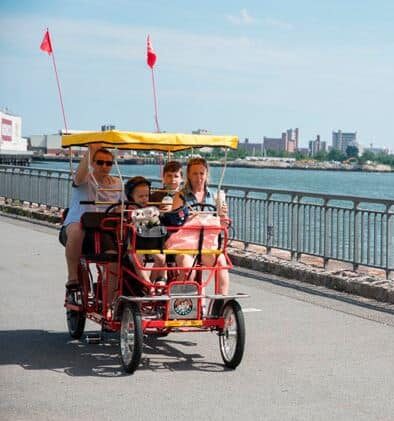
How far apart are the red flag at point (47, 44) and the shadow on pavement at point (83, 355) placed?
4062 mm

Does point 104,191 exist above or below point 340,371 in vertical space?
above

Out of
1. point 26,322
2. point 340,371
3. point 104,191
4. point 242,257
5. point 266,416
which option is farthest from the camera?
point 242,257

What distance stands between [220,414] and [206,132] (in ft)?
12.0

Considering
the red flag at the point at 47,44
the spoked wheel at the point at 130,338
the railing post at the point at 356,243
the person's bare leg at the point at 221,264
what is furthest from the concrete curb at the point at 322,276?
the spoked wheel at the point at 130,338

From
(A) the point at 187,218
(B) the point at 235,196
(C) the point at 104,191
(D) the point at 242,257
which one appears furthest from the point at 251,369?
(B) the point at 235,196

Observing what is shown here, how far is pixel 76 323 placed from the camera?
9.98 m

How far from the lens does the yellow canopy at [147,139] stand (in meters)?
8.96

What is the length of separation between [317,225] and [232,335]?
6.53 metres

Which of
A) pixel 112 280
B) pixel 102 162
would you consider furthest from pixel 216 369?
pixel 102 162

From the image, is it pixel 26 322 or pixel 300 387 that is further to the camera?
pixel 26 322

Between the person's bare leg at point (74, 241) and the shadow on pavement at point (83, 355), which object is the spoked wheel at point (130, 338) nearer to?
the shadow on pavement at point (83, 355)

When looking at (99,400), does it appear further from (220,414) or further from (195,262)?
(195,262)

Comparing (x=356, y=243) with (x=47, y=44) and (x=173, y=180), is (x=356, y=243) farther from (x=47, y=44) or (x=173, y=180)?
(x=47, y=44)

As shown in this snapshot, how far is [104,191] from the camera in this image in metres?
9.92
